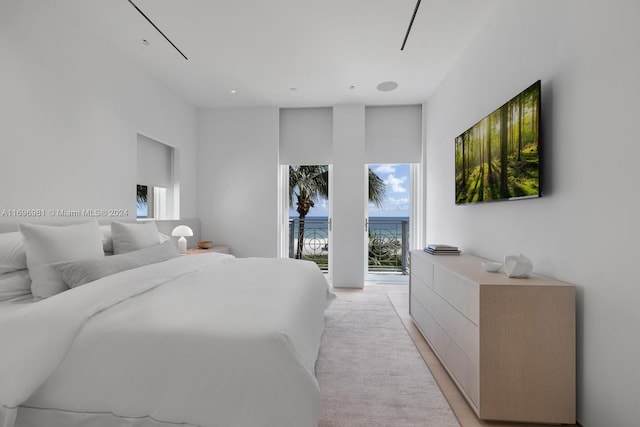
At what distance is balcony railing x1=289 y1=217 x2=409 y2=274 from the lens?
5305 millimetres

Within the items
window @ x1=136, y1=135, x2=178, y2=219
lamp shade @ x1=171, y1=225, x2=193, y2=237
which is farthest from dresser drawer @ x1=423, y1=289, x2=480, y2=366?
window @ x1=136, y1=135, x2=178, y2=219

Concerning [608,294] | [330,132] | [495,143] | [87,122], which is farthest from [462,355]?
[330,132]

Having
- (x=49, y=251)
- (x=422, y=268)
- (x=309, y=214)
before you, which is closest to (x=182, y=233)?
(x=49, y=251)

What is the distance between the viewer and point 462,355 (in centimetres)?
184

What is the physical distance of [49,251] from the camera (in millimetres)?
1839

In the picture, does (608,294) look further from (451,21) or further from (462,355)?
(451,21)

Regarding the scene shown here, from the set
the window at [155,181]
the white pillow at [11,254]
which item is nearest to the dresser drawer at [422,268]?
the white pillow at [11,254]

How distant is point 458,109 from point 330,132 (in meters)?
2.06

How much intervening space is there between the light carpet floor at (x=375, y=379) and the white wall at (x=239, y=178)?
207 cm

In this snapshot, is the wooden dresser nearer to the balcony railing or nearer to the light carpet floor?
the light carpet floor

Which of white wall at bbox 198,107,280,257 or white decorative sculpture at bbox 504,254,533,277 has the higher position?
white wall at bbox 198,107,280,257

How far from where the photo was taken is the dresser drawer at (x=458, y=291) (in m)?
1.67

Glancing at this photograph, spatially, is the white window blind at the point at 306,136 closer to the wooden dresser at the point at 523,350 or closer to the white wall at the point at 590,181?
the white wall at the point at 590,181

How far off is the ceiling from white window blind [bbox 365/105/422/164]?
490 millimetres
